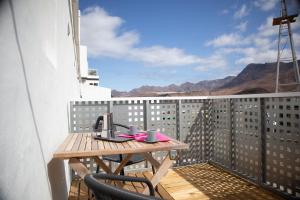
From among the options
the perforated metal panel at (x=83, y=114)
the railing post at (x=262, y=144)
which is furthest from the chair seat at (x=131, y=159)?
the railing post at (x=262, y=144)

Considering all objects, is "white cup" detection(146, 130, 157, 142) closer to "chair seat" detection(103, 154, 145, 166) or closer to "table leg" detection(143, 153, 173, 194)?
"table leg" detection(143, 153, 173, 194)

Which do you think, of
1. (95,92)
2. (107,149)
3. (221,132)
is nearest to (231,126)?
(221,132)

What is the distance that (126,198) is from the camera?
2.77ft

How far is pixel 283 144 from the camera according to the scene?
9.71 feet

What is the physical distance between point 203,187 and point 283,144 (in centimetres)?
127

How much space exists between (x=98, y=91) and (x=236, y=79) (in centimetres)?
4781

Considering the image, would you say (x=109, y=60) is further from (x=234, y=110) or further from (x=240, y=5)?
(x=234, y=110)

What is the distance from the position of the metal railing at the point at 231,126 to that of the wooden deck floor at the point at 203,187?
0.69 feet

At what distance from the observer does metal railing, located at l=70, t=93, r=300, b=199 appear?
2910 millimetres

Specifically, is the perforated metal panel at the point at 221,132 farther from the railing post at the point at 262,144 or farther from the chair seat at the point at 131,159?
the chair seat at the point at 131,159

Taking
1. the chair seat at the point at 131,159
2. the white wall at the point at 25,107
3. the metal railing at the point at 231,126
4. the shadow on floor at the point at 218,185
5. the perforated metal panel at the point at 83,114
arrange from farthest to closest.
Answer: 1. the perforated metal panel at the point at 83,114
2. the shadow on floor at the point at 218,185
3. the metal railing at the point at 231,126
4. the chair seat at the point at 131,159
5. the white wall at the point at 25,107

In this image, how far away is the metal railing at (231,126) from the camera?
291 cm

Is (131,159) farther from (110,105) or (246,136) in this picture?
(246,136)

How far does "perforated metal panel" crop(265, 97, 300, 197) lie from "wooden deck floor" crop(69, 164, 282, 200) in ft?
0.82
